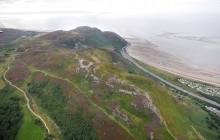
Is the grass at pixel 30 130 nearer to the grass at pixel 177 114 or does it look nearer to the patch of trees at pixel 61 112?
the patch of trees at pixel 61 112

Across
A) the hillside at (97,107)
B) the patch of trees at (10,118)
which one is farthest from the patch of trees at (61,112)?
the patch of trees at (10,118)

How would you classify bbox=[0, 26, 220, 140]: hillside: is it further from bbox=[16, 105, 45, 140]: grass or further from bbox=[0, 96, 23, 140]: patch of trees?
bbox=[0, 96, 23, 140]: patch of trees

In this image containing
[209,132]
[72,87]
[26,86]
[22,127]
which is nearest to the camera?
[22,127]

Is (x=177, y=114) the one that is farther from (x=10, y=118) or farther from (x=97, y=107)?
(x=10, y=118)

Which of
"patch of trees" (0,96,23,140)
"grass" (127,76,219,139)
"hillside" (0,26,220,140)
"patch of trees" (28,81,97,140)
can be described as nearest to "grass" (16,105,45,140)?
"hillside" (0,26,220,140)

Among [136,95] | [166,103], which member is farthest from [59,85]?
[166,103]

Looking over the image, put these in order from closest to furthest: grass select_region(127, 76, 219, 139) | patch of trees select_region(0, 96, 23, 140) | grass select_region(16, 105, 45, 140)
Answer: grass select_region(16, 105, 45, 140) < patch of trees select_region(0, 96, 23, 140) < grass select_region(127, 76, 219, 139)

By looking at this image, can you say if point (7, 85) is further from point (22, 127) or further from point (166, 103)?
point (166, 103)
